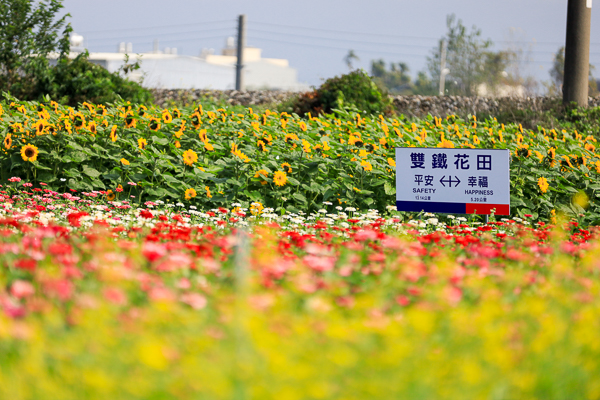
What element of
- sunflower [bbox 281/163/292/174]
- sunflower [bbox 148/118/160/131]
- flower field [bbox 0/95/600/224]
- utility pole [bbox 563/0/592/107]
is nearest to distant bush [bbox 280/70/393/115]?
utility pole [bbox 563/0/592/107]

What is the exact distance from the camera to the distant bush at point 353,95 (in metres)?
10.8

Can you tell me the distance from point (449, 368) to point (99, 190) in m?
5.02

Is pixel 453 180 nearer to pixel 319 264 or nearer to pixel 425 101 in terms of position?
pixel 319 264

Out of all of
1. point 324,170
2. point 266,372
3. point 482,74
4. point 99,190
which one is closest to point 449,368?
point 266,372

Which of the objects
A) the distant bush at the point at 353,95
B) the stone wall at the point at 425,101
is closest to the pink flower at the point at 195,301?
the distant bush at the point at 353,95

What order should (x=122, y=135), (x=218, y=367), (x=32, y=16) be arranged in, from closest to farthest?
(x=218, y=367), (x=122, y=135), (x=32, y=16)

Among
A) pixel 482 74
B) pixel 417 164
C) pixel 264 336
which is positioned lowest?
pixel 264 336

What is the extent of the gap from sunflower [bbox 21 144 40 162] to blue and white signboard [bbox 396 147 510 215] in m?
3.43

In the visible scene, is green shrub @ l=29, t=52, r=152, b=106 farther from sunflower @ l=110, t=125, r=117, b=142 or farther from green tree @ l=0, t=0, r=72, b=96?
sunflower @ l=110, t=125, r=117, b=142

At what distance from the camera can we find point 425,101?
1508 centimetres

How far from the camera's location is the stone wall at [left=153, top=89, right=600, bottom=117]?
12423 mm

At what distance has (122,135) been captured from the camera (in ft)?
20.9

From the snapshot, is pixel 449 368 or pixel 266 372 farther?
pixel 449 368

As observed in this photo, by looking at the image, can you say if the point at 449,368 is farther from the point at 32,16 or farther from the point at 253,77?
the point at 253,77
